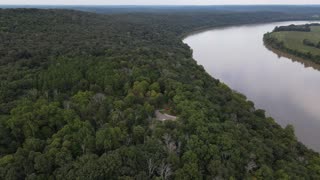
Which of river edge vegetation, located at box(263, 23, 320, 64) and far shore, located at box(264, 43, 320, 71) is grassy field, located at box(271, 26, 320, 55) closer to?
river edge vegetation, located at box(263, 23, 320, 64)

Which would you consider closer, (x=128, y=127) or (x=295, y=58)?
(x=128, y=127)

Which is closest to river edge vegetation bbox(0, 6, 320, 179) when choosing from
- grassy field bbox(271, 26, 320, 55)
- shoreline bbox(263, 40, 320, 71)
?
shoreline bbox(263, 40, 320, 71)

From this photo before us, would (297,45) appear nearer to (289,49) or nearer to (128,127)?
(289,49)

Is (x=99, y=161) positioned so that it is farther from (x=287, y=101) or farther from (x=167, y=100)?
(x=287, y=101)

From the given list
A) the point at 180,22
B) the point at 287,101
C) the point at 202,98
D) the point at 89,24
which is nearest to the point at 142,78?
the point at 202,98

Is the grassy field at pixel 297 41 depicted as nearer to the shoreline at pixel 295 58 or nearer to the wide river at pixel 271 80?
the shoreline at pixel 295 58

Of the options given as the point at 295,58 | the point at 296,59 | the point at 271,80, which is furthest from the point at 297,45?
the point at 271,80
